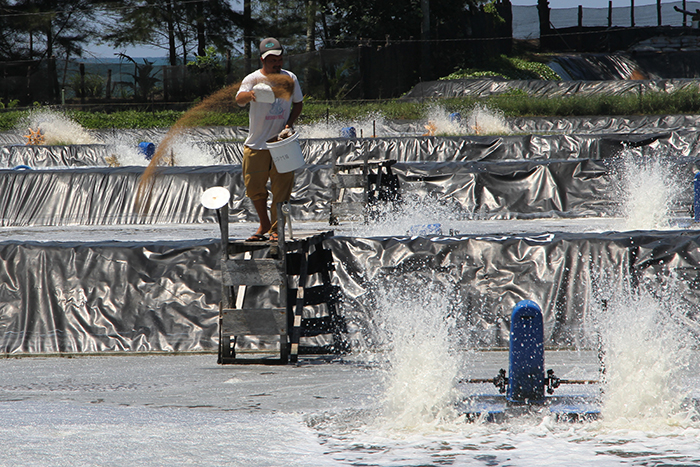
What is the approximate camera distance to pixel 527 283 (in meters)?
7.05

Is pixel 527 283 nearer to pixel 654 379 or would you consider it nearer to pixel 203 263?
pixel 654 379

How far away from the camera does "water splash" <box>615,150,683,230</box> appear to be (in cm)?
1170

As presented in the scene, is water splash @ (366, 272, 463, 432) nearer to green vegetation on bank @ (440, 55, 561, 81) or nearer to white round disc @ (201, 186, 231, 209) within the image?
white round disc @ (201, 186, 231, 209)

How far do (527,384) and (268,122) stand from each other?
3039 mm

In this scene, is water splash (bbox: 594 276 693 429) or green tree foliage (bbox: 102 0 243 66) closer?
water splash (bbox: 594 276 693 429)

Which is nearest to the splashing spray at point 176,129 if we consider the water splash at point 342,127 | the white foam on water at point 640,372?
the white foam on water at point 640,372

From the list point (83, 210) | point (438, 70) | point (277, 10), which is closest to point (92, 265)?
point (83, 210)

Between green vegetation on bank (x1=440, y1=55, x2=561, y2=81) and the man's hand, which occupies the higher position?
green vegetation on bank (x1=440, y1=55, x2=561, y2=81)

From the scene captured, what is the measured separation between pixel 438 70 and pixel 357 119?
39.0ft

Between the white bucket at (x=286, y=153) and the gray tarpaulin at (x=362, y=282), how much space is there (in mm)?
1289

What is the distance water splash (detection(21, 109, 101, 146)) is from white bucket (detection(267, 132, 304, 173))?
842 inches

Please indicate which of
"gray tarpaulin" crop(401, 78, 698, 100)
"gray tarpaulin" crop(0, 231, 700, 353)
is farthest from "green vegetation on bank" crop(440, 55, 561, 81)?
"gray tarpaulin" crop(0, 231, 700, 353)

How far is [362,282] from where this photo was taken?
7250mm

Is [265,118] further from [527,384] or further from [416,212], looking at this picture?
[416,212]
